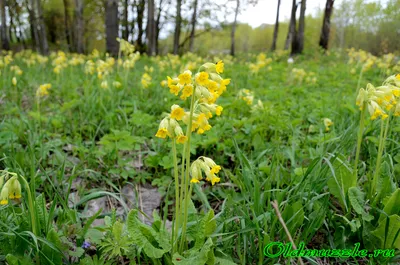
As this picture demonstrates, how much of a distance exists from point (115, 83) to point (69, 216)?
9.24 feet

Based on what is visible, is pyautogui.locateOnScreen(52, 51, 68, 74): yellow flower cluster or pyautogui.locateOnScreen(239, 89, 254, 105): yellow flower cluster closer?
pyautogui.locateOnScreen(239, 89, 254, 105): yellow flower cluster

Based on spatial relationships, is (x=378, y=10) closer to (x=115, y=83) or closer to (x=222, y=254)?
(x=115, y=83)

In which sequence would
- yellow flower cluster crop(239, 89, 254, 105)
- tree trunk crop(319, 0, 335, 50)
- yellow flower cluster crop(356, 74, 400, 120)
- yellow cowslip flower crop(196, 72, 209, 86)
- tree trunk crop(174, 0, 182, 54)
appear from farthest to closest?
tree trunk crop(174, 0, 182, 54) < tree trunk crop(319, 0, 335, 50) < yellow flower cluster crop(239, 89, 254, 105) < yellow flower cluster crop(356, 74, 400, 120) < yellow cowslip flower crop(196, 72, 209, 86)

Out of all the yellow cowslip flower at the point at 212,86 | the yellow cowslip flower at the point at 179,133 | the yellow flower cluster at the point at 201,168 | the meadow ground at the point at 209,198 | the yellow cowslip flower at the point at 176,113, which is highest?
the yellow cowslip flower at the point at 212,86

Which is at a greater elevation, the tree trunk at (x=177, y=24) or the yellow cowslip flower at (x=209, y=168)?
the tree trunk at (x=177, y=24)

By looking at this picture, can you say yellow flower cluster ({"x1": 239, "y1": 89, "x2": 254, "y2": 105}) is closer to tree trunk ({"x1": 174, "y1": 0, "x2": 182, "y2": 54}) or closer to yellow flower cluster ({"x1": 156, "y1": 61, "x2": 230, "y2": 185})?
yellow flower cluster ({"x1": 156, "y1": 61, "x2": 230, "y2": 185})

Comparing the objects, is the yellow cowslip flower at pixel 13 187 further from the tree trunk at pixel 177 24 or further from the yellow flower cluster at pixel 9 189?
the tree trunk at pixel 177 24

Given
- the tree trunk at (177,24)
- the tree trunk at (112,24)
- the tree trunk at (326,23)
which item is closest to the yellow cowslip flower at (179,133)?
the tree trunk at (112,24)

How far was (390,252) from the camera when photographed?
4.88 feet

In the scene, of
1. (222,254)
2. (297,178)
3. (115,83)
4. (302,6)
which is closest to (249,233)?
(222,254)

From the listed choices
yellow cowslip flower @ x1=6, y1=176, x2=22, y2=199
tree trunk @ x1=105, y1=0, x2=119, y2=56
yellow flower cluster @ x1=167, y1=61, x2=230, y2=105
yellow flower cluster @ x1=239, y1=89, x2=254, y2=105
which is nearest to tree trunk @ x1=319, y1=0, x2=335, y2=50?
tree trunk @ x1=105, y1=0, x2=119, y2=56

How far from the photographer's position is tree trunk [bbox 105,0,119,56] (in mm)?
10848

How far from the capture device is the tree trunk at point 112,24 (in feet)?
35.6

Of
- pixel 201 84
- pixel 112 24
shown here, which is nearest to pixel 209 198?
pixel 201 84
